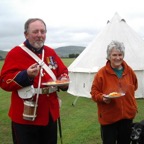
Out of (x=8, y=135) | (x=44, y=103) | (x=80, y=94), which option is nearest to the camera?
(x=44, y=103)

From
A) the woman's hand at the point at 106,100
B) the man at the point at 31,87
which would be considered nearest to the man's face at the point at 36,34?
the man at the point at 31,87

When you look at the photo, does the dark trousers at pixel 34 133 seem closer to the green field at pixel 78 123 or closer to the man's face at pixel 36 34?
the man's face at pixel 36 34

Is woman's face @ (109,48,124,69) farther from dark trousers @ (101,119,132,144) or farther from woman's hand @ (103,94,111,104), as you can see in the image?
dark trousers @ (101,119,132,144)

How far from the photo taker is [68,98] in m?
11.4

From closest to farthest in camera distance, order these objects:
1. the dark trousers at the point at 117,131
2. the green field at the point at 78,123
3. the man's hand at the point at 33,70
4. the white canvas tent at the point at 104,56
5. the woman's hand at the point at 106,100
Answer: the man's hand at the point at 33,70, the woman's hand at the point at 106,100, the dark trousers at the point at 117,131, the green field at the point at 78,123, the white canvas tent at the point at 104,56

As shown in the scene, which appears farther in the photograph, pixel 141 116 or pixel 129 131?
pixel 141 116

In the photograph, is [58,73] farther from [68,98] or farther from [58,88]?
[68,98]

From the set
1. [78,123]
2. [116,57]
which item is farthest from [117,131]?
[78,123]

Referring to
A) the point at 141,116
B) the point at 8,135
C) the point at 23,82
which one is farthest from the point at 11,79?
the point at 141,116

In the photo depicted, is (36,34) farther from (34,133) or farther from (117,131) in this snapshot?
(117,131)

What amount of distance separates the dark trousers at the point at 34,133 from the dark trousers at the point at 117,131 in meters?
0.77

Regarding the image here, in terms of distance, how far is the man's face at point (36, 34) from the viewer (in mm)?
3205

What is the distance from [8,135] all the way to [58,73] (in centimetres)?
376

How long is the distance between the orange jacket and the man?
622 millimetres
